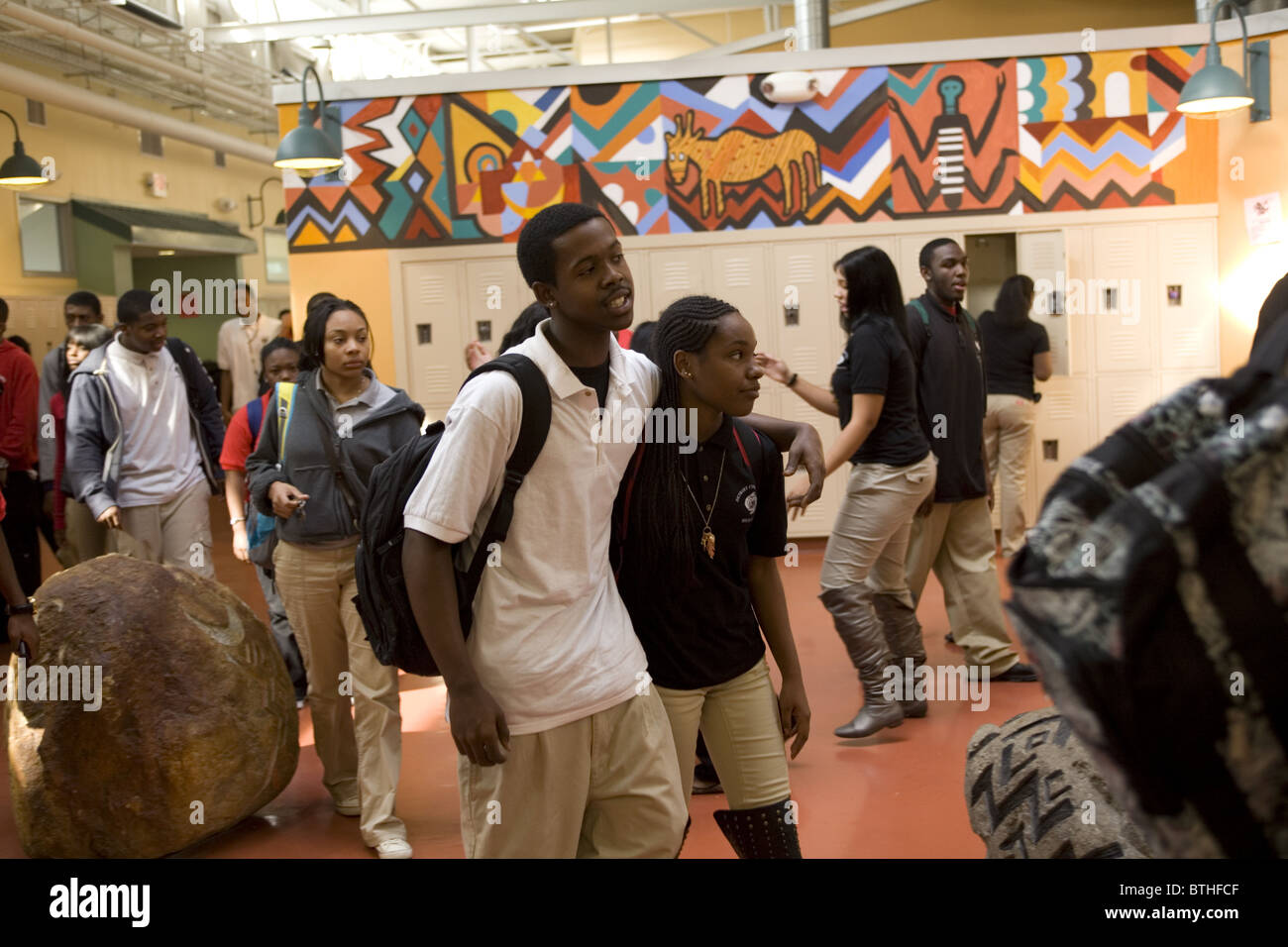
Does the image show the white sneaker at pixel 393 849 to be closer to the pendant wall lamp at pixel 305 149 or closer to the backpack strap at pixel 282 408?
the backpack strap at pixel 282 408

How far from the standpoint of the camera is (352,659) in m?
3.77

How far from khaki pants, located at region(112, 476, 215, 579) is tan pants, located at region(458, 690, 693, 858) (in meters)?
3.00

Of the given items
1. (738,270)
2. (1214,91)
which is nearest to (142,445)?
(738,270)

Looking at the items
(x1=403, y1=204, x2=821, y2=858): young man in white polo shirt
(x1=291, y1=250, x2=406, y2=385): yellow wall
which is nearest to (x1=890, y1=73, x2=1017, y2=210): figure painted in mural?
(x1=291, y1=250, x2=406, y2=385): yellow wall

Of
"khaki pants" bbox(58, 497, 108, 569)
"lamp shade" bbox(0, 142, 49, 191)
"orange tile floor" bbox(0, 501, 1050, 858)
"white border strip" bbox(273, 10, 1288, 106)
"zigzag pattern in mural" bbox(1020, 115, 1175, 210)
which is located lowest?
"orange tile floor" bbox(0, 501, 1050, 858)

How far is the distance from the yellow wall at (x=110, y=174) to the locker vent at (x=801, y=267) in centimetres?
908

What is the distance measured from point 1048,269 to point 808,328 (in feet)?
5.90

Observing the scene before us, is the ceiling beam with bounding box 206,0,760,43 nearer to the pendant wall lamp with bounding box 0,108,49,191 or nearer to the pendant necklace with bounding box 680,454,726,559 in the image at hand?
the pendant wall lamp with bounding box 0,108,49,191

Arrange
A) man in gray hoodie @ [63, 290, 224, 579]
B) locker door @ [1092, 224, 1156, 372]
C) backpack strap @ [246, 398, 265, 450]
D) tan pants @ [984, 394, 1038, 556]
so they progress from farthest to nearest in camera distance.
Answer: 1. locker door @ [1092, 224, 1156, 372]
2. tan pants @ [984, 394, 1038, 556]
3. man in gray hoodie @ [63, 290, 224, 579]
4. backpack strap @ [246, 398, 265, 450]

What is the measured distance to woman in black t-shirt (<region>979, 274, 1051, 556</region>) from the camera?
25.3 feet

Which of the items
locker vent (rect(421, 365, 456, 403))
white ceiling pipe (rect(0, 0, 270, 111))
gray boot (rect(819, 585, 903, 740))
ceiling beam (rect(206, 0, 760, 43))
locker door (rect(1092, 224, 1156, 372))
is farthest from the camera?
ceiling beam (rect(206, 0, 760, 43))

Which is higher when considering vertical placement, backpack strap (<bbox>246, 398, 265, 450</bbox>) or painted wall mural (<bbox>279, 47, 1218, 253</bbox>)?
painted wall mural (<bbox>279, 47, 1218, 253</bbox>)

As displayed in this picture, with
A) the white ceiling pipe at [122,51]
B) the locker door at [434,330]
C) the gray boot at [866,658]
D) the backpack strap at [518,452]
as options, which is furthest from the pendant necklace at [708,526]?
the white ceiling pipe at [122,51]

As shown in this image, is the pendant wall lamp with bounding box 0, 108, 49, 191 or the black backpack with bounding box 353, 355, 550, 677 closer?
the black backpack with bounding box 353, 355, 550, 677
